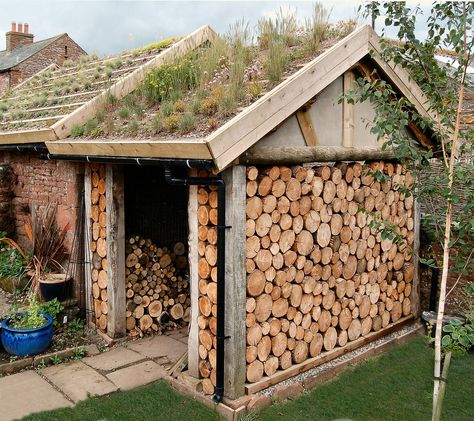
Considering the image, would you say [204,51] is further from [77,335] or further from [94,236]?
A: [77,335]

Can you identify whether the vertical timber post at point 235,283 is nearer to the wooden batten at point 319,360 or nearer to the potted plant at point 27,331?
the wooden batten at point 319,360

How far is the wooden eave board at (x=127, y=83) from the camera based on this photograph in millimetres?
6895

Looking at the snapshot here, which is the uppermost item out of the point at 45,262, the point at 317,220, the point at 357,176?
the point at 357,176

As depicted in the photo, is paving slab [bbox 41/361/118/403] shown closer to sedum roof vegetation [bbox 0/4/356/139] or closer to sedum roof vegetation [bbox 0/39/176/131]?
sedum roof vegetation [bbox 0/4/356/139]

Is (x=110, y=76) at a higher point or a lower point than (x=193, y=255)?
higher

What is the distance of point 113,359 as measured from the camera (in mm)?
6340

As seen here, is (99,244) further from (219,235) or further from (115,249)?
(219,235)

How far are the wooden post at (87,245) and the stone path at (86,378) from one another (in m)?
0.80

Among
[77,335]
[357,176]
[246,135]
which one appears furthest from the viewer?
[77,335]

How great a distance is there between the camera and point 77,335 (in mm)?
6914

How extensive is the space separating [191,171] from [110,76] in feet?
14.1

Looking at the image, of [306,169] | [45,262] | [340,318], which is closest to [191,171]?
[306,169]

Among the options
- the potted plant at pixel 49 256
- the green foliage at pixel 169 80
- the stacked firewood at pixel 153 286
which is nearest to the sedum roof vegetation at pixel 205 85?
the green foliage at pixel 169 80

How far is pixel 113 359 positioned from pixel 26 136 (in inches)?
133
